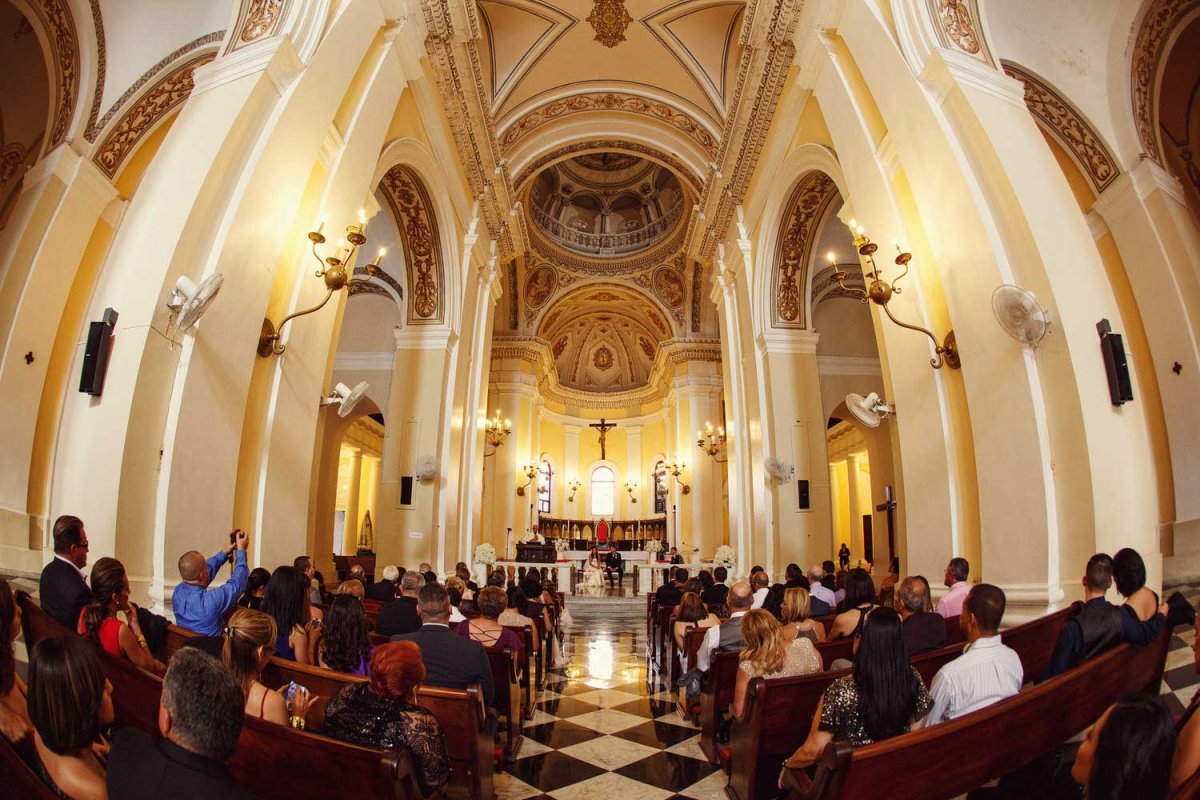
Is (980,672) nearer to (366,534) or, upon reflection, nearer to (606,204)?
(366,534)

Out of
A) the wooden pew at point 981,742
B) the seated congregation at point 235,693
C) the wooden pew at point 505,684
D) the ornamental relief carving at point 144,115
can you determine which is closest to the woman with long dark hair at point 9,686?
the seated congregation at point 235,693

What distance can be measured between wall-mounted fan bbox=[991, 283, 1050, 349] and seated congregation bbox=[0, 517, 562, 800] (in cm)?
378

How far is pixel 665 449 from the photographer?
74.5ft

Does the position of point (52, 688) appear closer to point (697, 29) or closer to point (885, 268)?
point (885, 268)

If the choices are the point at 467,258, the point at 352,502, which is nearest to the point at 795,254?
the point at 467,258

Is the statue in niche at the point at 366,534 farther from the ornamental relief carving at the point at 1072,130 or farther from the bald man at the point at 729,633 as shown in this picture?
the ornamental relief carving at the point at 1072,130

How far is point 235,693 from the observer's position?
1523 millimetres

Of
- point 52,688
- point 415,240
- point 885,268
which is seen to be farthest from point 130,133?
point 885,268

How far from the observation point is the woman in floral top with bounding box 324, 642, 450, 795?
86.3 inches

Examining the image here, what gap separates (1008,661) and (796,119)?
7573 millimetres

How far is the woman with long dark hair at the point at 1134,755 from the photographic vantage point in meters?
1.38

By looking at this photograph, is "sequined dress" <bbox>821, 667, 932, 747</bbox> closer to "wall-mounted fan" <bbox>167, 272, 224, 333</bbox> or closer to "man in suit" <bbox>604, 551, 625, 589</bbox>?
"wall-mounted fan" <bbox>167, 272, 224, 333</bbox>

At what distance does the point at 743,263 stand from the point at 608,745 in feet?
27.1

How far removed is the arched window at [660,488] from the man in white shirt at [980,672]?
19.0 meters
